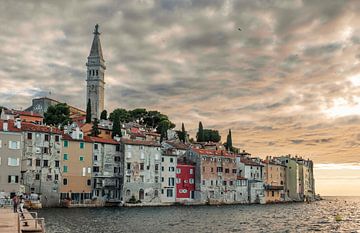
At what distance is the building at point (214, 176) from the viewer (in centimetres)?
9150

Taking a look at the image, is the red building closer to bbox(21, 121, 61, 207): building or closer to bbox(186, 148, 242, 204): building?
bbox(186, 148, 242, 204): building

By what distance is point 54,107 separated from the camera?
114312 millimetres

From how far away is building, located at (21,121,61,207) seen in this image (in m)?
67.9

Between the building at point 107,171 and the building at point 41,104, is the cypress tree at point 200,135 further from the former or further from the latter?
the building at point 107,171

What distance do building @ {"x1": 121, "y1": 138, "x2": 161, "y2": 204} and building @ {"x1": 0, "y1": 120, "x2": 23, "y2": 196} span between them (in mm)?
20225

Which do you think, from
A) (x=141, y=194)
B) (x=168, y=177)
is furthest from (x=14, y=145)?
(x=168, y=177)

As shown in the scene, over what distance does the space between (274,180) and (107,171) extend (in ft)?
177

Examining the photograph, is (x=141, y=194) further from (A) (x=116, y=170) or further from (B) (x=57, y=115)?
(B) (x=57, y=115)

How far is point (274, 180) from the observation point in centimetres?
11775

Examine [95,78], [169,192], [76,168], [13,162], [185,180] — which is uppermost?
[95,78]

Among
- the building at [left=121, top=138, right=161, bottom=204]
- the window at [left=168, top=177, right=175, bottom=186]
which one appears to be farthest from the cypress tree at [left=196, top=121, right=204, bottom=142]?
the building at [left=121, top=138, right=161, bottom=204]

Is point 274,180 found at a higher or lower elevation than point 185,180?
lower

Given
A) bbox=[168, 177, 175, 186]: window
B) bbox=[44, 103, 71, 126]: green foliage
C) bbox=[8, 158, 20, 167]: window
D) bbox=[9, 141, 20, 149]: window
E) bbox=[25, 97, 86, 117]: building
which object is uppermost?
bbox=[25, 97, 86, 117]: building

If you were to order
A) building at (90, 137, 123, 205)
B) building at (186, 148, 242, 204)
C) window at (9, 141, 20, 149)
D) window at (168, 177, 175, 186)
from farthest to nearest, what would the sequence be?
1. building at (186, 148, 242, 204)
2. window at (168, 177, 175, 186)
3. building at (90, 137, 123, 205)
4. window at (9, 141, 20, 149)
